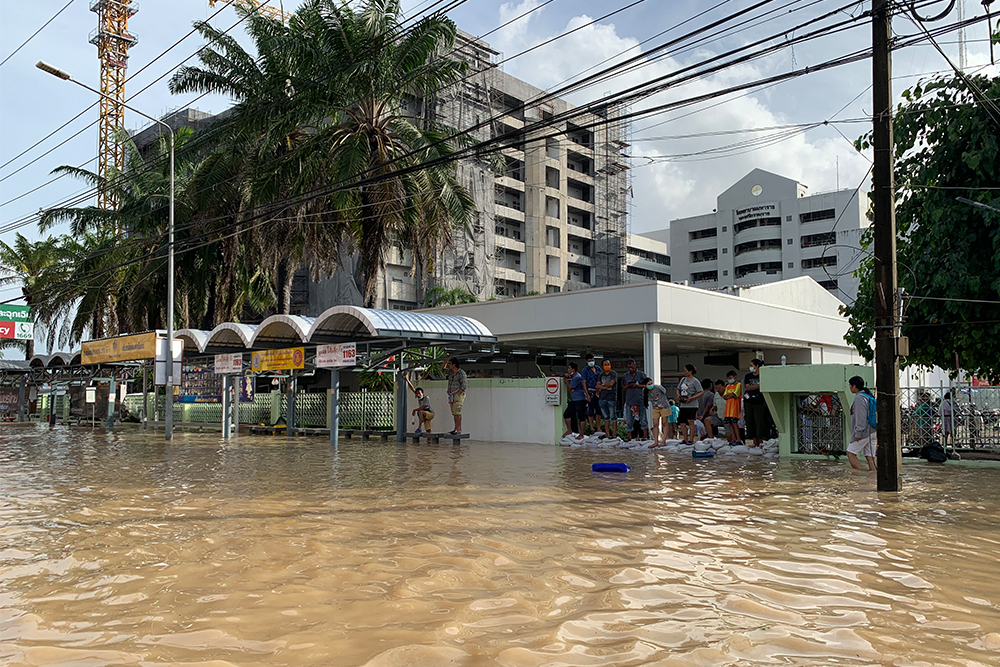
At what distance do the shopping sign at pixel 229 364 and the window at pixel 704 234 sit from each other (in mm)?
71235

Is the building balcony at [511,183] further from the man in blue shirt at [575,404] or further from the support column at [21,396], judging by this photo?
the man in blue shirt at [575,404]

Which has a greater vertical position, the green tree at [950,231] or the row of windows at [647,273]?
the row of windows at [647,273]

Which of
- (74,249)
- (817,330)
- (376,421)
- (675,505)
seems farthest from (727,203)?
(675,505)

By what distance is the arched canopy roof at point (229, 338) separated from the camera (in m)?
23.5

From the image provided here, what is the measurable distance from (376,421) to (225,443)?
4.40 m

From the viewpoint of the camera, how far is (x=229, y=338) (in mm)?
25062

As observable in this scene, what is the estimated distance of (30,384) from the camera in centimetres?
4259

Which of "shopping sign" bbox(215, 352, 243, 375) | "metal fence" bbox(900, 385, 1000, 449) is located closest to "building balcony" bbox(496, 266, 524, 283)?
"shopping sign" bbox(215, 352, 243, 375)

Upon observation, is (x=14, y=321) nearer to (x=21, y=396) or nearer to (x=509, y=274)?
(x=21, y=396)

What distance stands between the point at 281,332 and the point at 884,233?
17.9 m

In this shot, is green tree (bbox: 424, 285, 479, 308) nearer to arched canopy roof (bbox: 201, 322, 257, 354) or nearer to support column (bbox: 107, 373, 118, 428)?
support column (bbox: 107, 373, 118, 428)

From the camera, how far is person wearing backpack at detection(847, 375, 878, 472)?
42.3ft

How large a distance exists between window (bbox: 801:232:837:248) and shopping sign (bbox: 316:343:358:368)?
217 feet

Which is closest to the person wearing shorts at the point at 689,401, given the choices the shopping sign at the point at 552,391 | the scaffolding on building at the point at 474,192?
the shopping sign at the point at 552,391
